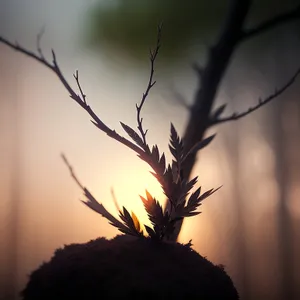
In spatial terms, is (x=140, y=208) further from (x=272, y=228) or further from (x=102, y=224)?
(x=272, y=228)

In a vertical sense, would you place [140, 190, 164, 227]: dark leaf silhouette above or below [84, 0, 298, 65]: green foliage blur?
below

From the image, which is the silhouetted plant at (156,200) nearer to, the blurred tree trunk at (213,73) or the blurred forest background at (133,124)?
the blurred tree trunk at (213,73)

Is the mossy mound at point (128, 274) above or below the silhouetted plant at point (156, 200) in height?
below

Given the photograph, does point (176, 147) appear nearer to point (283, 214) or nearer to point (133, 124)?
point (133, 124)

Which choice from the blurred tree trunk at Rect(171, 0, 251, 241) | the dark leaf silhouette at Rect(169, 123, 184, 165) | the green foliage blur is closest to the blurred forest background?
the green foliage blur

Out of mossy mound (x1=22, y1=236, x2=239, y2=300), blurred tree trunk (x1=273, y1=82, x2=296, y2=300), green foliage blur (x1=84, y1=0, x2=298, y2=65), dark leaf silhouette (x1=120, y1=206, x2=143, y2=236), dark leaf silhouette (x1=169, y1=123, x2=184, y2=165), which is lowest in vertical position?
mossy mound (x1=22, y1=236, x2=239, y2=300)

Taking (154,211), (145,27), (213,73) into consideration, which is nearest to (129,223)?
(154,211)

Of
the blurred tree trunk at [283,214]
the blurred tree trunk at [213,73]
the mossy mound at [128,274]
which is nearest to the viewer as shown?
the mossy mound at [128,274]

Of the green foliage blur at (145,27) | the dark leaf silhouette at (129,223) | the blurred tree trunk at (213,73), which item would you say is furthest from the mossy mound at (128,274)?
the green foliage blur at (145,27)

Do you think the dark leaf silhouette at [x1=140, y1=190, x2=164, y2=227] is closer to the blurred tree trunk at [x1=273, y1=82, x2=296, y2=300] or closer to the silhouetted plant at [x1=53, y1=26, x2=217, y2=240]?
the silhouetted plant at [x1=53, y1=26, x2=217, y2=240]
